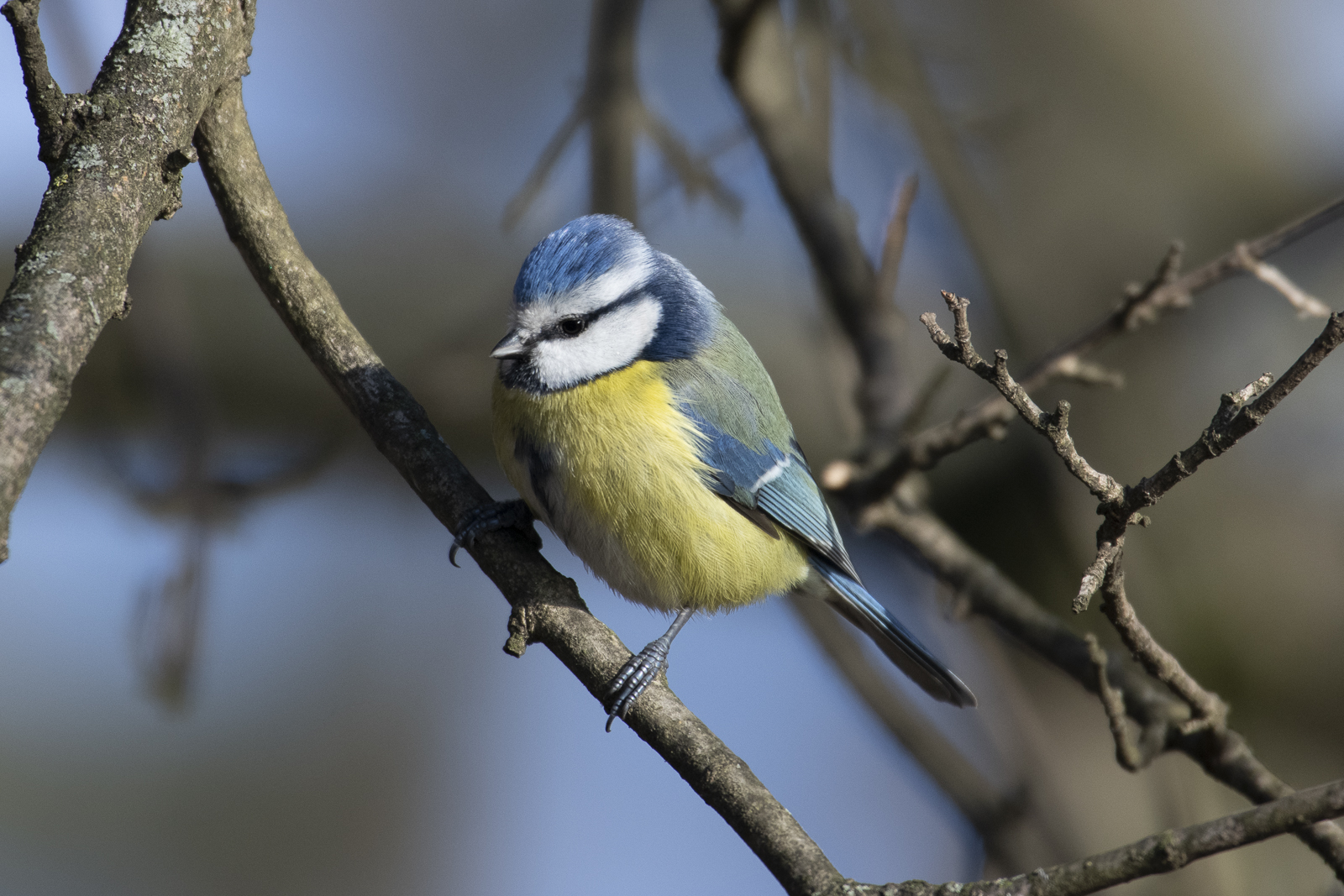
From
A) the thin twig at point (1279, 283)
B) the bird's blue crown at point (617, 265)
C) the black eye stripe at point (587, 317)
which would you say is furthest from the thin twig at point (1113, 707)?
the black eye stripe at point (587, 317)

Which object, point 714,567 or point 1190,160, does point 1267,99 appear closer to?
point 1190,160

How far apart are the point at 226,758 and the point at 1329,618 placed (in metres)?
3.83

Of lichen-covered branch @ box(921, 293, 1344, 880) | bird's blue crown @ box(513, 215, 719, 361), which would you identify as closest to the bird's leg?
lichen-covered branch @ box(921, 293, 1344, 880)

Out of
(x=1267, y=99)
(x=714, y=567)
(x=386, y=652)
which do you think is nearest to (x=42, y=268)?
(x=714, y=567)

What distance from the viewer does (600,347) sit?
6.67ft

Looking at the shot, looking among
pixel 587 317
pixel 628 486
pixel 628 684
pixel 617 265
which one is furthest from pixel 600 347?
pixel 628 684

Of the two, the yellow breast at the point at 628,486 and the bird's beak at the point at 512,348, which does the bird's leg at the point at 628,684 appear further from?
the bird's beak at the point at 512,348

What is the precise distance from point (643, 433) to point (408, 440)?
46 cm

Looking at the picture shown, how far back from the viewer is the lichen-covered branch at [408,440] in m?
1.42

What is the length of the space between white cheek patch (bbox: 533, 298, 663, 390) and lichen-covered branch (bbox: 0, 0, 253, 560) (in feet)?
2.42

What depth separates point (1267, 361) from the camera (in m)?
3.21

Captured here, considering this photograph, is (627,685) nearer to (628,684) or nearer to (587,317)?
(628,684)

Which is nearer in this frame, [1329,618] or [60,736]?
[1329,618]

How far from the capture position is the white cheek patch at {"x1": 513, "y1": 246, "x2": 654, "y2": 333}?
1.97 metres
